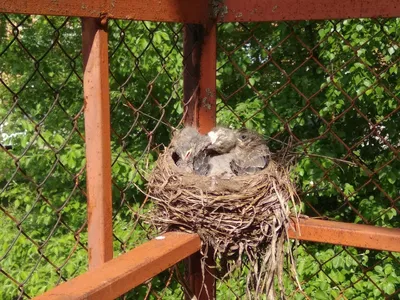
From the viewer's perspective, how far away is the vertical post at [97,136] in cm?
151

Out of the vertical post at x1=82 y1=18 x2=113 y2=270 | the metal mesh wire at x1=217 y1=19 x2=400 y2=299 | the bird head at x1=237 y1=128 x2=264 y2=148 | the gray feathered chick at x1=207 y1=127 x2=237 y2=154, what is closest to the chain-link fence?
the metal mesh wire at x1=217 y1=19 x2=400 y2=299

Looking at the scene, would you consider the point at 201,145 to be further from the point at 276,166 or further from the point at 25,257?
the point at 25,257

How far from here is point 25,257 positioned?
491cm

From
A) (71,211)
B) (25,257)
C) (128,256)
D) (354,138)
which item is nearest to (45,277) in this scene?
(25,257)

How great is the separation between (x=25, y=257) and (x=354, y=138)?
2.92 metres

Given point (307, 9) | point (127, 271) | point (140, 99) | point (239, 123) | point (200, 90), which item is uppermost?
point (307, 9)

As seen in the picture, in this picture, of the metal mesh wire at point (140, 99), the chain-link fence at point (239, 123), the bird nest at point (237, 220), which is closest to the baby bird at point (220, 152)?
the bird nest at point (237, 220)

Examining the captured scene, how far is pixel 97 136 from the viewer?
1527 mm

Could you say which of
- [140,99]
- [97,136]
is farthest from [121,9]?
[140,99]

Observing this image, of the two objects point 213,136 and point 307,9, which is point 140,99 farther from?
point 307,9

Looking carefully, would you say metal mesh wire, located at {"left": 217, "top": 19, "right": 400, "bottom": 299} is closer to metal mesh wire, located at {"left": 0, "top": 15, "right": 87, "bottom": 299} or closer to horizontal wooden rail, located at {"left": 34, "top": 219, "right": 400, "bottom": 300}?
metal mesh wire, located at {"left": 0, "top": 15, "right": 87, "bottom": 299}

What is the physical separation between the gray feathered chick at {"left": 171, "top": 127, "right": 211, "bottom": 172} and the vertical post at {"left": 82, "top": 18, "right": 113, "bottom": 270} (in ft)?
1.78

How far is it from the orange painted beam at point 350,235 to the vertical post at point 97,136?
64 centimetres

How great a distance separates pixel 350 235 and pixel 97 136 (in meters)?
0.82
